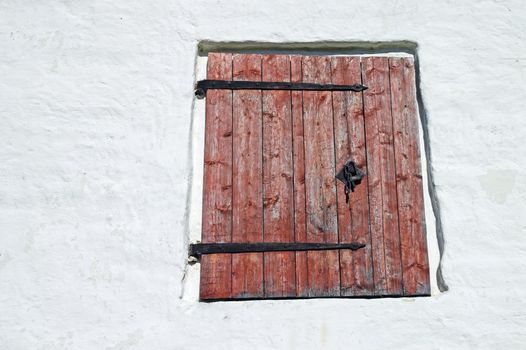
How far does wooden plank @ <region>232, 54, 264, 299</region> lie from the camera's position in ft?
9.53

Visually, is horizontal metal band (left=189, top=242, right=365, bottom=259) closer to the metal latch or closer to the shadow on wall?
the metal latch

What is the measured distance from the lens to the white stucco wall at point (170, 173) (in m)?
2.79

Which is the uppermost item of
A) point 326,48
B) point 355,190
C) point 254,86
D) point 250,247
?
point 326,48

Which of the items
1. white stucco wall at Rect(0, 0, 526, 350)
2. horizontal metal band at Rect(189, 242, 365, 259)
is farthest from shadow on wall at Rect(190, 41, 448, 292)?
horizontal metal band at Rect(189, 242, 365, 259)

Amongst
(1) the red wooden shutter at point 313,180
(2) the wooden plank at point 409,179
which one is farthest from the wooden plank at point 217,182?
(2) the wooden plank at point 409,179

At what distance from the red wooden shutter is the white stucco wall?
0.38 ft

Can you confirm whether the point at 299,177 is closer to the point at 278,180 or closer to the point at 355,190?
the point at 278,180

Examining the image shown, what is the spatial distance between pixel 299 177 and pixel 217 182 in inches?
16.9

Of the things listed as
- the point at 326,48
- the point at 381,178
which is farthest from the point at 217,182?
the point at 326,48

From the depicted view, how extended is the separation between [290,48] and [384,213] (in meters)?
1.06

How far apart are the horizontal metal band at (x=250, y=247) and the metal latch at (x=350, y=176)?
0.96 feet

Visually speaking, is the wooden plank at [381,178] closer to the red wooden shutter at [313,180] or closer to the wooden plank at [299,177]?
the red wooden shutter at [313,180]

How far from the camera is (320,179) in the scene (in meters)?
3.07

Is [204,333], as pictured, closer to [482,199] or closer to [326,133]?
[326,133]
